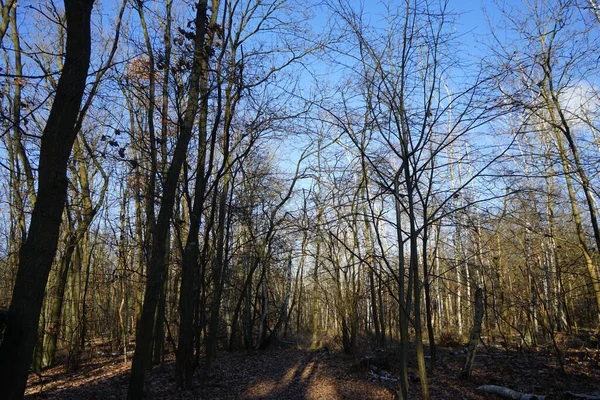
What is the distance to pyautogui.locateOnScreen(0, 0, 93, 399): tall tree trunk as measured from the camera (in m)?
3.48

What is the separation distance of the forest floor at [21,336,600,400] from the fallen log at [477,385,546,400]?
0.45ft

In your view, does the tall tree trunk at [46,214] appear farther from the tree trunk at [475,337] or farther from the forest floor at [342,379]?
the tree trunk at [475,337]

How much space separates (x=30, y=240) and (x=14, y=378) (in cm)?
114

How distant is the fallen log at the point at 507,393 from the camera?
638 centimetres

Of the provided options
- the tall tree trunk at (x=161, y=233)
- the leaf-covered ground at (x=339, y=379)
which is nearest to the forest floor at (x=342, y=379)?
the leaf-covered ground at (x=339, y=379)

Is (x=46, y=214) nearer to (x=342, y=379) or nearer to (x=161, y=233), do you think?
(x=161, y=233)

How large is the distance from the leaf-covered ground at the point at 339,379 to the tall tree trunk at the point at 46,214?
13.9 ft

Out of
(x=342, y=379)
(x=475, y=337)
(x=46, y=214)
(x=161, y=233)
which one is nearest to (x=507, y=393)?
(x=475, y=337)

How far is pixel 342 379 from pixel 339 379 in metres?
0.07

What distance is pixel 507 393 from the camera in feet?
22.8

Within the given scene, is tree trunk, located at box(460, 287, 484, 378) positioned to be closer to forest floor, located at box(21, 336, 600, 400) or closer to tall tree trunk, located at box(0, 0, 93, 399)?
forest floor, located at box(21, 336, 600, 400)

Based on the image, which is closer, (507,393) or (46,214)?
(46,214)

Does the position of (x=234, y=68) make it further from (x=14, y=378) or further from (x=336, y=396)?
(x=336, y=396)

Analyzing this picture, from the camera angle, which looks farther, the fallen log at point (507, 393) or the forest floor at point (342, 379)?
the forest floor at point (342, 379)
